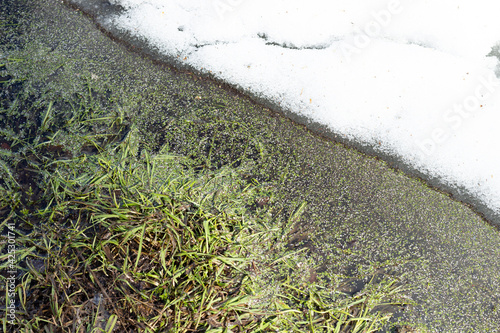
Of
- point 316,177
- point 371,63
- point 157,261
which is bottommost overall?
point 157,261

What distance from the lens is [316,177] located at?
172 cm

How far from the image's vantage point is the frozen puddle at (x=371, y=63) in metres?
1.80

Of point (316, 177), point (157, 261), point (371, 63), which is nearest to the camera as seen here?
point (157, 261)

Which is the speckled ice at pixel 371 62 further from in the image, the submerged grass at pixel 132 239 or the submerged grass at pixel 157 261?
the submerged grass at pixel 157 261

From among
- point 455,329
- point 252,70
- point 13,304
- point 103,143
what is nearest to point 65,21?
point 103,143

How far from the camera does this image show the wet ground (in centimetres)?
157

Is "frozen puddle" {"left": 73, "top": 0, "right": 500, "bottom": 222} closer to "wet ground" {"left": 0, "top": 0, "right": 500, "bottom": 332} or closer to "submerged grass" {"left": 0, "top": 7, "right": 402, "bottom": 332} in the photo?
"wet ground" {"left": 0, "top": 0, "right": 500, "bottom": 332}

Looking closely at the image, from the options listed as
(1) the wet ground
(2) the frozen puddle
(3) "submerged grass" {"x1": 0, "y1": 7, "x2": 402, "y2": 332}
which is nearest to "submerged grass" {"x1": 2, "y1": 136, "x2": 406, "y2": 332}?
(3) "submerged grass" {"x1": 0, "y1": 7, "x2": 402, "y2": 332}

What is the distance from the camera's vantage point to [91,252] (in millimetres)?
1423

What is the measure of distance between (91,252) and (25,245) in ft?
1.07

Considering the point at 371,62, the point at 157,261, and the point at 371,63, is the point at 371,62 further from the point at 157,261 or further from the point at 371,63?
the point at 157,261

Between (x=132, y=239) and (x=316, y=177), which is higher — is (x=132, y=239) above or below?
below

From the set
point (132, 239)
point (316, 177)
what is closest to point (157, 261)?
point (132, 239)

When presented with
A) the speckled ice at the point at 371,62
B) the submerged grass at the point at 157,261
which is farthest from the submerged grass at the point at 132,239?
the speckled ice at the point at 371,62
